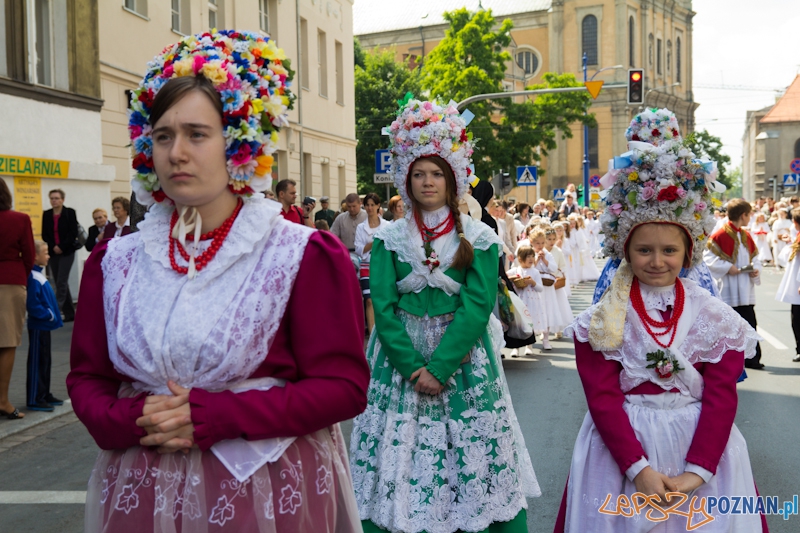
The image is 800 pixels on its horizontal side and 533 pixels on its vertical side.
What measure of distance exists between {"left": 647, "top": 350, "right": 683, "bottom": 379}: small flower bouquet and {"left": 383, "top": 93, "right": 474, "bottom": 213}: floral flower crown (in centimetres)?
175

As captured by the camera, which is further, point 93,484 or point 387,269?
point 387,269

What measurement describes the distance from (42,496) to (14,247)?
2902 millimetres

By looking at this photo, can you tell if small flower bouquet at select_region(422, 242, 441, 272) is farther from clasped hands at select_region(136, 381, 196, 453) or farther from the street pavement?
clasped hands at select_region(136, 381, 196, 453)

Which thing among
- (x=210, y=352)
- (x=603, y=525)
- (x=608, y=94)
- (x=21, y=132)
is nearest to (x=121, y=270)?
(x=210, y=352)

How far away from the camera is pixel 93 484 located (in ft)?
8.16

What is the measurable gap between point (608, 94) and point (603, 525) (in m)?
77.8

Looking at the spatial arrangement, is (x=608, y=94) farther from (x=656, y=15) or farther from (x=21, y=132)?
(x=21, y=132)

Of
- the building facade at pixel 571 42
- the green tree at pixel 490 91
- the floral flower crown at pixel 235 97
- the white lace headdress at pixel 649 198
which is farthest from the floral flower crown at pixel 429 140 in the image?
the building facade at pixel 571 42

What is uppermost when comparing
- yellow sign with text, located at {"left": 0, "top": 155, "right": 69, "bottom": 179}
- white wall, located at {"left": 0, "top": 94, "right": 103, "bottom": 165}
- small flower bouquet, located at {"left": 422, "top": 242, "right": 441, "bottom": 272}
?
white wall, located at {"left": 0, "top": 94, "right": 103, "bottom": 165}

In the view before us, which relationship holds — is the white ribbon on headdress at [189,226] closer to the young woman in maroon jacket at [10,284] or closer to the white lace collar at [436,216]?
the white lace collar at [436,216]

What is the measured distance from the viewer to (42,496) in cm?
581

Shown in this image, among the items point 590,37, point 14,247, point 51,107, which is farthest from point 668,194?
point 590,37

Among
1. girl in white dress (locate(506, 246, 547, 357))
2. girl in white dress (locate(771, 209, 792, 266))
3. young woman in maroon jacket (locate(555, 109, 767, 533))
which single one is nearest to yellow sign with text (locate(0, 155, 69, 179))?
girl in white dress (locate(506, 246, 547, 357))

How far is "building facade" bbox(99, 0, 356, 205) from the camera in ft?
57.8
